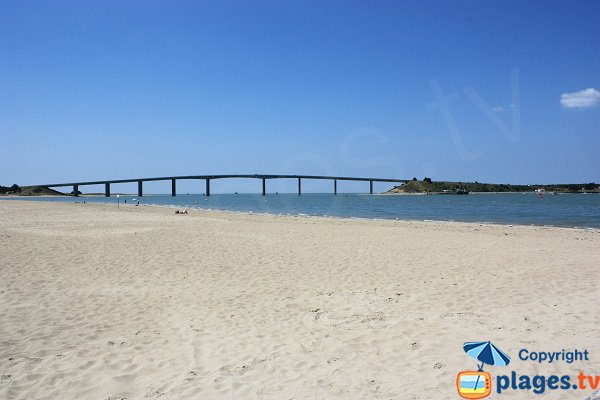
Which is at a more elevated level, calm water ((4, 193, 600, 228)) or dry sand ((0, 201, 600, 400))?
dry sand ((0, 201, 600, 400))

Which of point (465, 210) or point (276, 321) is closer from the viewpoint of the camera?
point (276, 321)

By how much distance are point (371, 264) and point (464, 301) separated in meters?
3.97

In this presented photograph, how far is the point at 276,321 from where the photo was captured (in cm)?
629

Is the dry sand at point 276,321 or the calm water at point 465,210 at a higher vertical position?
the dry sand at point 276,321

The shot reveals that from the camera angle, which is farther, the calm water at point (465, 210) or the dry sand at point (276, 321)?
the calm water at point (465, 210)

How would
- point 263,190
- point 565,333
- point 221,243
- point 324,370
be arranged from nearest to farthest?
point 324,370 → point 565,333 → point 221,243 → point 263,190

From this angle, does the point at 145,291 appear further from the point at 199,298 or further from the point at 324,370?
the point at 324,370

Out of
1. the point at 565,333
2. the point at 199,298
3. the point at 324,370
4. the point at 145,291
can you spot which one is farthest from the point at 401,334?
the point at 145,291

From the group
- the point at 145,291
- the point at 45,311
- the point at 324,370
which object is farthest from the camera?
the point at 145,291

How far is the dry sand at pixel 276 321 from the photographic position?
4309mm

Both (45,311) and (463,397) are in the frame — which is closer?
(463,397)

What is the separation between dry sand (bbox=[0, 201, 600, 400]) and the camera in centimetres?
431

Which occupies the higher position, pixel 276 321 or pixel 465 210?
pixel 276 321

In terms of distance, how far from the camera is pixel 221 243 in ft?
50.1
